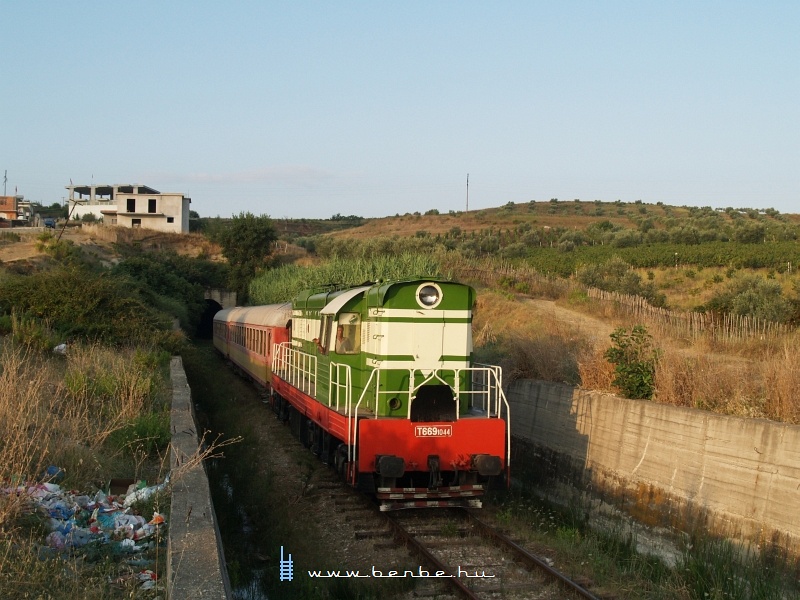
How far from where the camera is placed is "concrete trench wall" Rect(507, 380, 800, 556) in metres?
8.48

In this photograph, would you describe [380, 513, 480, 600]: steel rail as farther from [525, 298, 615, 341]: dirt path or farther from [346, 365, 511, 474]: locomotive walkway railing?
[525, 298, 615, 341]: dirt path

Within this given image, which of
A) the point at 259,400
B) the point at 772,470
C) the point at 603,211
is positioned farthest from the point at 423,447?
the point at 603,211

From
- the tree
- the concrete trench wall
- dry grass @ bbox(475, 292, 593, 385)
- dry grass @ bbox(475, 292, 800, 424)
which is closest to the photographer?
the concrete trench wall

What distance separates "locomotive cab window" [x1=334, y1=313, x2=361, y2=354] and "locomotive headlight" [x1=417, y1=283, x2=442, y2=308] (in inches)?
55.9

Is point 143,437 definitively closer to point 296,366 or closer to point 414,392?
point 414,392

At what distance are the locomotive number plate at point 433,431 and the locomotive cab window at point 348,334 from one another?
7.23ft

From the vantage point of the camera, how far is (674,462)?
10.1 metres

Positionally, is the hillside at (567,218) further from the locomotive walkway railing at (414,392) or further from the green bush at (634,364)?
the locomotive walkway railing at (414,392)

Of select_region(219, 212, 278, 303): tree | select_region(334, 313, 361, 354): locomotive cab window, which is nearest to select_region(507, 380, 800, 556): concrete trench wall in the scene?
select_region(334, 313, 361, 354): locomotive cab window

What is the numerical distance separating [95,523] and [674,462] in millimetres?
6983

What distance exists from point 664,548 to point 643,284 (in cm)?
3181

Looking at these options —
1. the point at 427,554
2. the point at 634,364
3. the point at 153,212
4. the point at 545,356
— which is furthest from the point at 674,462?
the point at 153,212

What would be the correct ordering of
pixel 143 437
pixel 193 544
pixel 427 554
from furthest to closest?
pixel 143 437, pixel 427 554, pixel 193 544

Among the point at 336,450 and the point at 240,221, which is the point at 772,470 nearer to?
the point at 336,450
